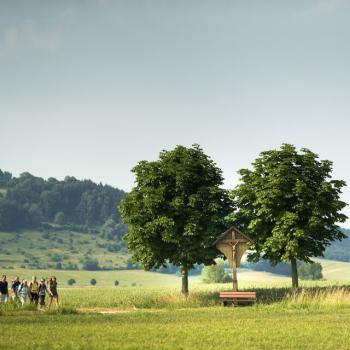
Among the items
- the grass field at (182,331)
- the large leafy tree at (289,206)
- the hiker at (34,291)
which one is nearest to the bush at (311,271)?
the large leafy tree at (289,206)

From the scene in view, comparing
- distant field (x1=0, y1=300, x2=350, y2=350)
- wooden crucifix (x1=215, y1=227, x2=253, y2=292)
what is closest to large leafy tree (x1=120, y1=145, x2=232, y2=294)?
wooden crucifix (x1=215, y1=227, x2=253, y2=292)

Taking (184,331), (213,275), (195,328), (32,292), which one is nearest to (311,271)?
Answer: (213,275)

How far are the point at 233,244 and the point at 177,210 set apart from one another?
192 inches

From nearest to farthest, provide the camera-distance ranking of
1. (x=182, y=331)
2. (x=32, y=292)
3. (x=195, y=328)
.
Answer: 1. (x=182, y=331)
2. (x=195, y=328)
3. (x=32, y=292)

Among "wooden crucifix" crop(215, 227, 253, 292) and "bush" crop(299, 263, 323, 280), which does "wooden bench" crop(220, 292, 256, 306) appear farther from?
"bush" crop(299, 263, 323, 280)

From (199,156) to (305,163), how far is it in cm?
803

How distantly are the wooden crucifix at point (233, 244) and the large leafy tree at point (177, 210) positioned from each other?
1100mm

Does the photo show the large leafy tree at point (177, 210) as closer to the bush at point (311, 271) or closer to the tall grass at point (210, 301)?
the tall grass at point (210, 301)

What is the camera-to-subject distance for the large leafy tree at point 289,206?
42219 millimetres

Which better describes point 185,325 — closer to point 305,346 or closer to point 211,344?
point 211,344

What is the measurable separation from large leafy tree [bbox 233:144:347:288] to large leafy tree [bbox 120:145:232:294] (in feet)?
7.25

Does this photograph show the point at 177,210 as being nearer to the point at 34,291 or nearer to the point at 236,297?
the point at 236,297

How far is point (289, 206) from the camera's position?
145 feet

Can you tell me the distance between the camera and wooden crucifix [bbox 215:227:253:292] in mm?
42438
